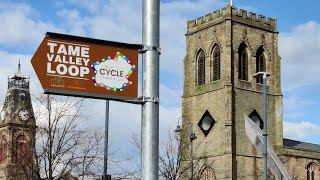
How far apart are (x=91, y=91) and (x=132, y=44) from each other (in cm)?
49

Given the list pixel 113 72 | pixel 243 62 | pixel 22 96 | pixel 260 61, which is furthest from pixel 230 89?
pixel 113 72

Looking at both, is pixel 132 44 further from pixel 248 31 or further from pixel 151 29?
pixel 248 31

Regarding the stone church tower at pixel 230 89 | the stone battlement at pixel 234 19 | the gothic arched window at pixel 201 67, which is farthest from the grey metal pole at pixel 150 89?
the gothic arched window at pixel 201 67

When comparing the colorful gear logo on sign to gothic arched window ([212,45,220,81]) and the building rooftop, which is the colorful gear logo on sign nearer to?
gothic arched window ([212,45,220,81])

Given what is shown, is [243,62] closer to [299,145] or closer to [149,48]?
[299,145]

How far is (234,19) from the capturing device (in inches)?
2958

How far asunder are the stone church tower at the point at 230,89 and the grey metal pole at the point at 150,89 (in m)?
65.4

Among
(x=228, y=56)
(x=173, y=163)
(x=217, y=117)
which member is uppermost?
(x=228, y=56)

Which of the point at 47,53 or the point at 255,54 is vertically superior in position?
the point at 255,54

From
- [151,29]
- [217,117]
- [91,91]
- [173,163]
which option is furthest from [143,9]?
[217,117]

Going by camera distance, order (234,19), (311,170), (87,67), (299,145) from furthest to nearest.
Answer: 1. (299,145)
2. (311,170)
3. (234,19)
4. (87,67)

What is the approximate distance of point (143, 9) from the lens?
202 inches

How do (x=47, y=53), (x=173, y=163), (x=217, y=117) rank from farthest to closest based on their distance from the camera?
(x=217, y=117) < (x=173, y=163) < (x=47, y=53)

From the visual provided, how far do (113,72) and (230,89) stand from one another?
2672 inches
